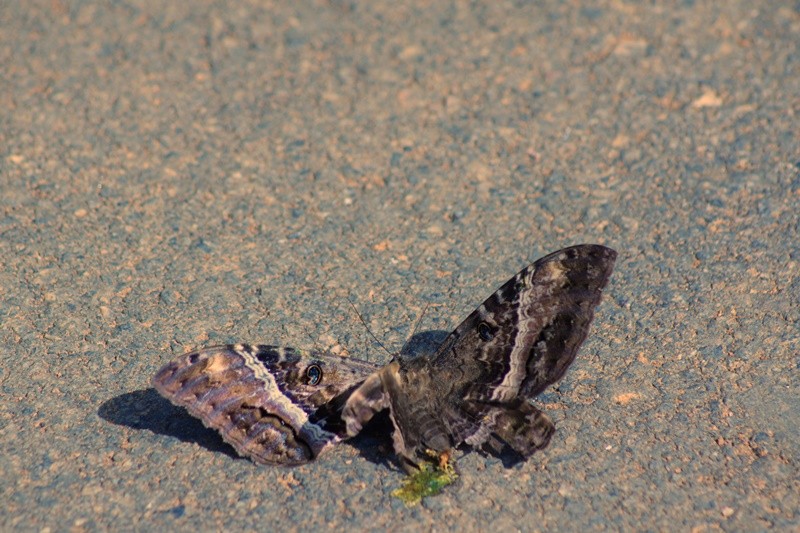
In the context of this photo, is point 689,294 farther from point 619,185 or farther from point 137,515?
point 137,515

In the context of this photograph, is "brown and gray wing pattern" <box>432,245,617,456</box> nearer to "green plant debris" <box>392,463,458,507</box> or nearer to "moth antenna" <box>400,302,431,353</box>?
"green plant debris" <box>392,463,458,507</box>

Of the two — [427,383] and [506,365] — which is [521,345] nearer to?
[506,365]

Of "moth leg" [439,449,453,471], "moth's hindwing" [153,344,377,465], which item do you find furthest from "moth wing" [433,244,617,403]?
"moth's hindwing" [153,344,377,465]

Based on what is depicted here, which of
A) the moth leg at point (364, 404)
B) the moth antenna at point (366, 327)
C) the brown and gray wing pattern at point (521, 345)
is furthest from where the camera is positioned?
the moth antenna at point (366, 327)

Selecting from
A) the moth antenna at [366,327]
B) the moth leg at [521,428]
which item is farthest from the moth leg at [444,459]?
the moth antenna at [366,327]

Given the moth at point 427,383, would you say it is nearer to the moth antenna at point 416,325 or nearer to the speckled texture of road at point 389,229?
the speckled texture of road at point 389,229

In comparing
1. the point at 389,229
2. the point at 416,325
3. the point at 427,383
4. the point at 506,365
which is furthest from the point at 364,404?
the point at 389,229

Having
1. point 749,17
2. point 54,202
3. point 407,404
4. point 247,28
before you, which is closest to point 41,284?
point 54,202
